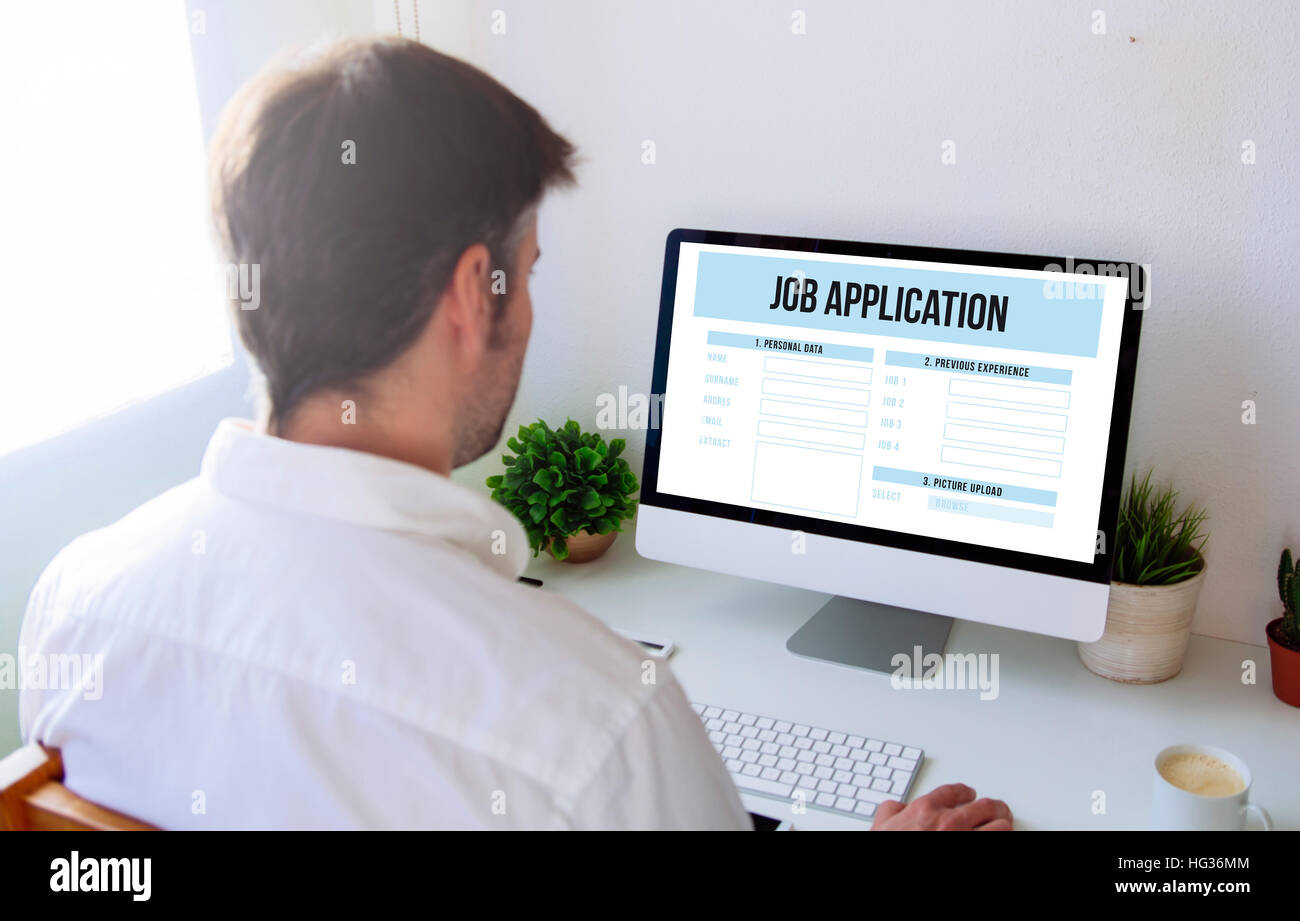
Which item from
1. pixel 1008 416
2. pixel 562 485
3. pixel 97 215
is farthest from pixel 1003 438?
pixel 97 215

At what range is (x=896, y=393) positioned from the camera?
4.06ft

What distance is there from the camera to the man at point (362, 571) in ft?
2.14

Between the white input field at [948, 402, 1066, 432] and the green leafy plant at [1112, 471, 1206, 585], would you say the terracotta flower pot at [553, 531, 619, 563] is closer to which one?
the white input field at [948, 402, 1066, 432]

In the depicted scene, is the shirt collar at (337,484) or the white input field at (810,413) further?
the white input field at (810,413)

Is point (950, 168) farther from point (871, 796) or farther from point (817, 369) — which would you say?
point (871, 796)

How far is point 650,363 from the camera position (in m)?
1.60

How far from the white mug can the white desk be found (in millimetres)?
50

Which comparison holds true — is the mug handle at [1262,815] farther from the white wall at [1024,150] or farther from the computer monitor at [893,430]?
the white wall at [1024,150]

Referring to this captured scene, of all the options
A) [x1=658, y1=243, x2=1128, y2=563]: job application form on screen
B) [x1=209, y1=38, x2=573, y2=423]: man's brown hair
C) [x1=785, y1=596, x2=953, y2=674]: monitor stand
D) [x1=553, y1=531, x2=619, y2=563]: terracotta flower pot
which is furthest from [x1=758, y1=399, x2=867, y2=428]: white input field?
[x1=209, y1=38, x2=573, y2=423]: man's brown hair

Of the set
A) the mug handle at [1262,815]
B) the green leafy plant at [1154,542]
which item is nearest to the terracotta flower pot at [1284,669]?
the green leafy plant at [1154,542]

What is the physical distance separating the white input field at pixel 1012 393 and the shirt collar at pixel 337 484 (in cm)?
64

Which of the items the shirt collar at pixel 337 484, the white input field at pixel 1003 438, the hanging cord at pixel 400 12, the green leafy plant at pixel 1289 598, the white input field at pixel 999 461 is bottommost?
the green leafy plant at pixel 1289 598

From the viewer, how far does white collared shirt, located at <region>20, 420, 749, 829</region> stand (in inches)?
25.5

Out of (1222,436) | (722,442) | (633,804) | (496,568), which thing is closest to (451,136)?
(496,568)
